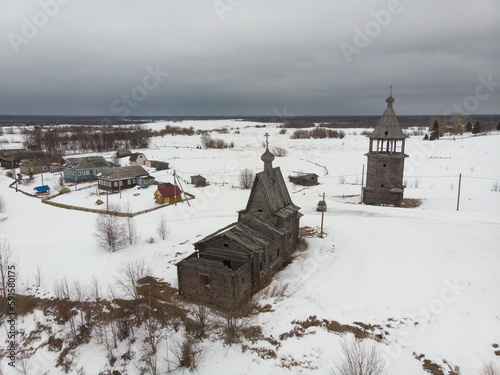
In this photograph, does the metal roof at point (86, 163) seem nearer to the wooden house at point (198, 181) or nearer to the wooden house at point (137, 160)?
the wooden house at point (137, 160)

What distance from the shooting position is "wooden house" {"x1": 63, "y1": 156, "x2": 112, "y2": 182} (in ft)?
193

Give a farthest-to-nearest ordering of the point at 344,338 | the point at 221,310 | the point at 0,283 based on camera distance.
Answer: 1. the point at 0,283
2. the point at 221,310
3. the point at 344,338

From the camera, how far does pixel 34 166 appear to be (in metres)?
65.2

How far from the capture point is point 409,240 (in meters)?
26.2

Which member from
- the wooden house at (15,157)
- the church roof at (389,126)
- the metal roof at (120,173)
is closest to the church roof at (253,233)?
the church roof at (389,126)

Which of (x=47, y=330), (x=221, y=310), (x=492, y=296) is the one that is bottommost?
(x=47, y=330)

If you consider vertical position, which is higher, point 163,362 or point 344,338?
point 344,338

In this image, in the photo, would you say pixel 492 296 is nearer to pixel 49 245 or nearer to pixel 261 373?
pixel 261 373

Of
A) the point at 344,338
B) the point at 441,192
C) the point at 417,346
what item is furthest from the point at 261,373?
the point at 441,192

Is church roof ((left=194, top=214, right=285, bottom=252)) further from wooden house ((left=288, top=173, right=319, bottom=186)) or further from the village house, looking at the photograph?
the village house

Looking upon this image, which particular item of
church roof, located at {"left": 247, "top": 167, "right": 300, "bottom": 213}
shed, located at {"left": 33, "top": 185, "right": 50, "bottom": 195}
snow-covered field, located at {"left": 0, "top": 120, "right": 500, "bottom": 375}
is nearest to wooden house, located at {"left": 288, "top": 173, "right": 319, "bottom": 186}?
snow-covered field, located at {"left": 0, "top": 120, "right": 500, "bottom": 375}

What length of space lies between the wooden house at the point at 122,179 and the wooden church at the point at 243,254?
33247 millimetres

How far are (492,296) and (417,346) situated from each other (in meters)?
6.38

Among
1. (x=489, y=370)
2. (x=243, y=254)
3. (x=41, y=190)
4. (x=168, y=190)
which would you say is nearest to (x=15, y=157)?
(x=41, y=190)
